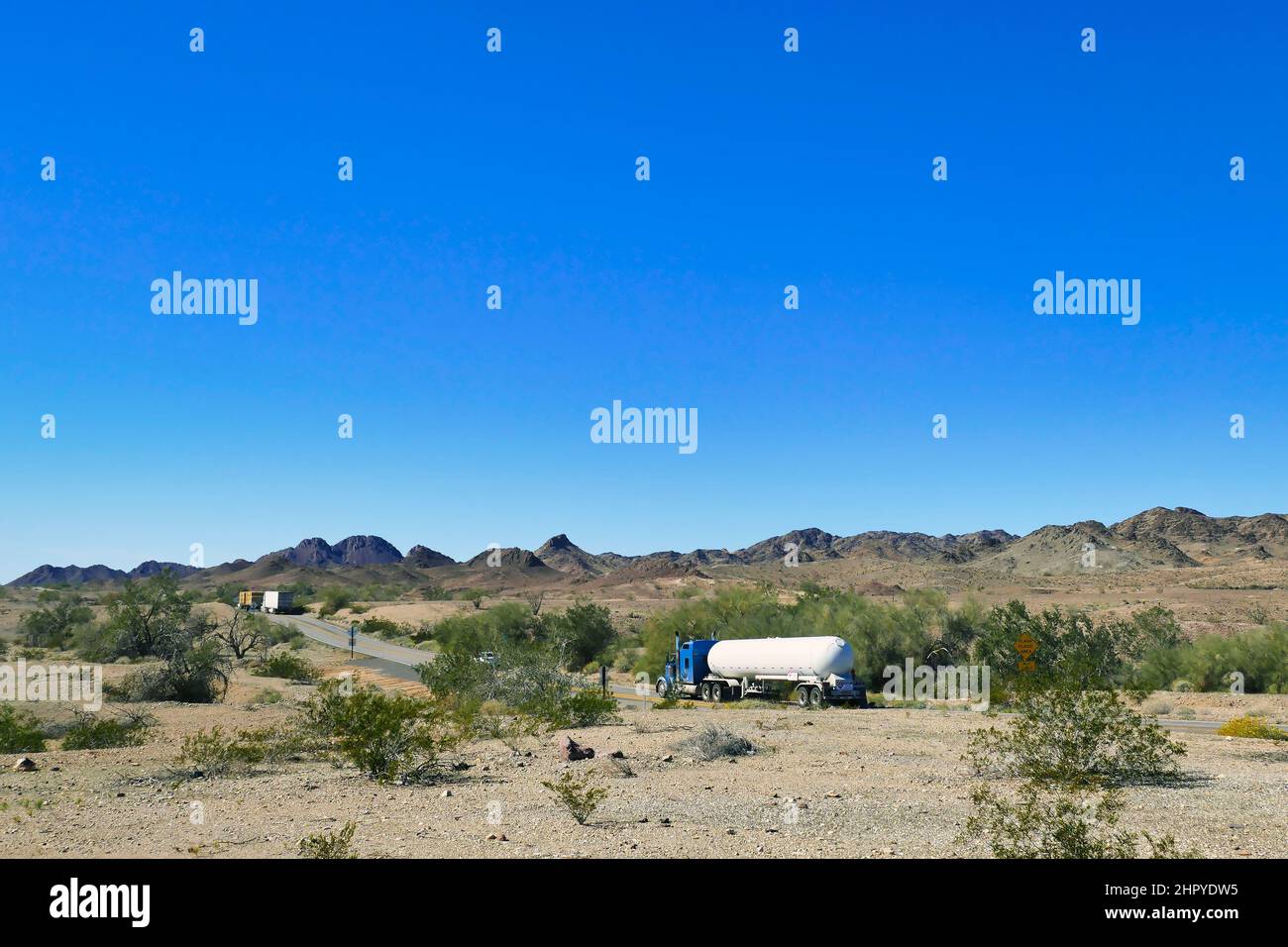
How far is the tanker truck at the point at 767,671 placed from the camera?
3133cm

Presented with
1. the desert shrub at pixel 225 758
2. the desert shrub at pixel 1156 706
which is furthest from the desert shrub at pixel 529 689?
the desert shrub at pixel 1156 706

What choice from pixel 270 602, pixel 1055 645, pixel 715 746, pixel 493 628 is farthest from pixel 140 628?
pixel 270 602

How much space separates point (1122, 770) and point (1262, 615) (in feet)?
165

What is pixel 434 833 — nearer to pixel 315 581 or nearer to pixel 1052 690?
pixel 1052 690

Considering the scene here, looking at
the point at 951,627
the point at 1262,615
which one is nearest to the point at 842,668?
the point at 951,627

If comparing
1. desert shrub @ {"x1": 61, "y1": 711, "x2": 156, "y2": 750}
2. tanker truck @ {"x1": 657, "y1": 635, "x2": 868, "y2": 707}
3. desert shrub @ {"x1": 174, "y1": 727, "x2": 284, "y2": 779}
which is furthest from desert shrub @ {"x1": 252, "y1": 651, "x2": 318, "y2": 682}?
desert shrub @ {"x1": 174, "y1": 727, "x2": 284, "y2": 779}

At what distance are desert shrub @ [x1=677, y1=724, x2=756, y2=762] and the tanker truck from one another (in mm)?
11776

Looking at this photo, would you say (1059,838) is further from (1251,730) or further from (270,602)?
(270,602)

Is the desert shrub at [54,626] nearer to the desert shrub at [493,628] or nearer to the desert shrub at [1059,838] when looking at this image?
the desert shrub at [493,628]

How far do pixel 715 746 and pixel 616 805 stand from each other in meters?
6.02

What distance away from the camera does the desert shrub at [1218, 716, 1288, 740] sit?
21.5 metres

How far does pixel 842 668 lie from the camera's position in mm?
31344

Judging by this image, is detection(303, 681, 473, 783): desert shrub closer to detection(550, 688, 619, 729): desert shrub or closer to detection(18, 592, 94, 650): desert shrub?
detection(550, 688, 619, 729): desert shrub

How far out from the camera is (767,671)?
34.0m
